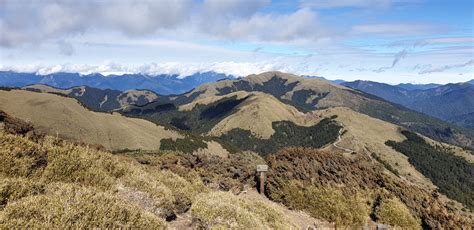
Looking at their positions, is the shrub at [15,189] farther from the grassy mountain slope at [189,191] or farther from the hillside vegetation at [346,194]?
the hillside vegetation at [346,194]

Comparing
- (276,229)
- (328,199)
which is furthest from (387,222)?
(276,229)

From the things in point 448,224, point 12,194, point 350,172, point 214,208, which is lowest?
point 448,224

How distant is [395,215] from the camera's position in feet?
82.3

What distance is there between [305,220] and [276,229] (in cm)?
690

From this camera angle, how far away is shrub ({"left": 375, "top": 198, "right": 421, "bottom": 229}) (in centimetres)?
2467

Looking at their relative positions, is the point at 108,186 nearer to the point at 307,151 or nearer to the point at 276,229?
the point at 276,229

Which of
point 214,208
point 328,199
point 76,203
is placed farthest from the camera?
point 328,199

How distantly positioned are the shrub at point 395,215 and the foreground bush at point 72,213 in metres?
17.0

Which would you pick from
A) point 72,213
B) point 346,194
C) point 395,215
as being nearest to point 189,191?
point 346,194

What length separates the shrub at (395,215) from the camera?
80.9 ft

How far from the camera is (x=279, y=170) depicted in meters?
29.2

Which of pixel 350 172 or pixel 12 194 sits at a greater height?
pixel 12 194

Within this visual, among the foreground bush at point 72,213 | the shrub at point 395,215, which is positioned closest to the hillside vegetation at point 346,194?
the shrub at point 395,215

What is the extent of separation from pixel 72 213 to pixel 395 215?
69.2 ft
